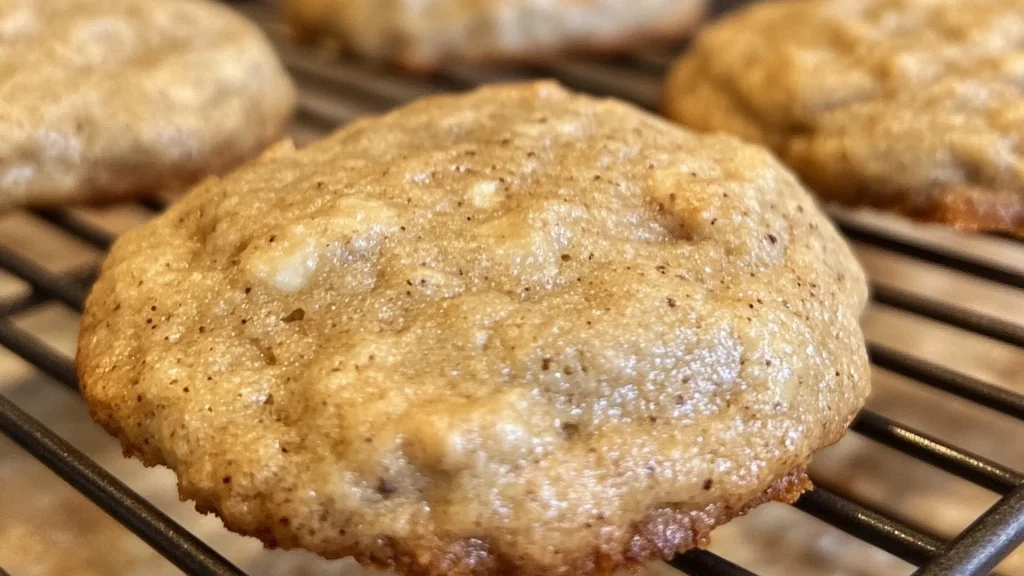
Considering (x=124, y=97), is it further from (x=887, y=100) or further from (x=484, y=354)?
(x=887, y=100)

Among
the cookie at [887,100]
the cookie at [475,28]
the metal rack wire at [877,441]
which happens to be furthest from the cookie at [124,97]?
the cookie at [887,100]

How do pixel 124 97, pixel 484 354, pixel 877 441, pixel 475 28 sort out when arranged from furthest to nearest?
pixel 475 28
pixel 124 97
pixel 877 441
pixel 484 354

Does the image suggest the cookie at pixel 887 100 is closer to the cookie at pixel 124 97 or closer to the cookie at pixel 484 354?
the cookie at pixel 484 354

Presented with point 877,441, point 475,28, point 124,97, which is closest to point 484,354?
point 877,441

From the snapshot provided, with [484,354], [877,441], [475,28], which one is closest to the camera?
[484,354]

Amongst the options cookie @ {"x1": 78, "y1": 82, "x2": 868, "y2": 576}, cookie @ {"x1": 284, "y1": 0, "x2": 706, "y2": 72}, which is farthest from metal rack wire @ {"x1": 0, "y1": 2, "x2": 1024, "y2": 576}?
cookie @ {"x1": 284, "y1": 0, "x2": 706, "y2": 72}

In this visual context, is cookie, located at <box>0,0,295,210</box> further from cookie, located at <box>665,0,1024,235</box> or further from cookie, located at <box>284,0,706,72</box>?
cookie, located at <box>665,0,1024,235</box>


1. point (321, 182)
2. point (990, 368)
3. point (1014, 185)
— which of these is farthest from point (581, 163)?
point (990, 368)
